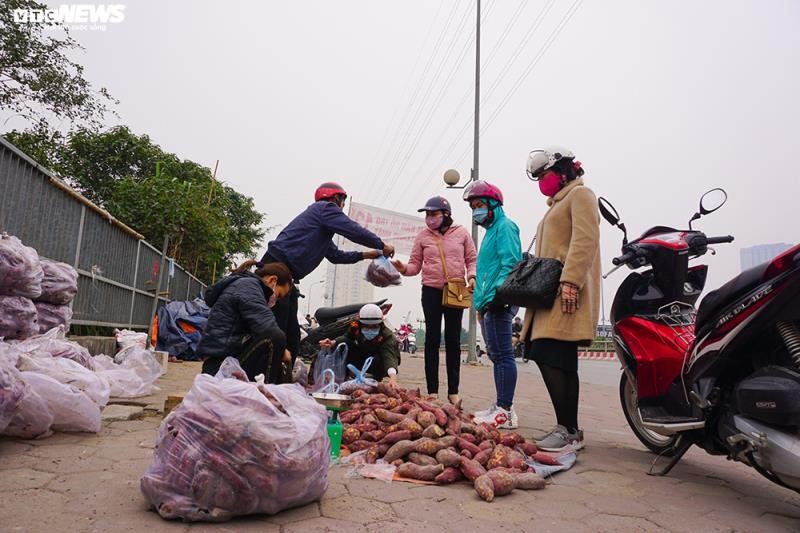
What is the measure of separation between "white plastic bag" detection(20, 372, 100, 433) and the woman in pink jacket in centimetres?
260

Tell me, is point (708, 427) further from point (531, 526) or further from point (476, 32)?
point (476, 32)

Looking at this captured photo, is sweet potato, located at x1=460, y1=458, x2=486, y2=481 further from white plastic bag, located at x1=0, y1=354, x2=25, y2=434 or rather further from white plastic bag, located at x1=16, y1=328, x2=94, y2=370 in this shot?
white plastic bag, located at x1=16, y1=328, x2=94, y2=370

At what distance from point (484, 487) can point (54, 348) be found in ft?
10.00

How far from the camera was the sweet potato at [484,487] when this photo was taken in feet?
7.00

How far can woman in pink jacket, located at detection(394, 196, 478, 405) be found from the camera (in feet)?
14.8

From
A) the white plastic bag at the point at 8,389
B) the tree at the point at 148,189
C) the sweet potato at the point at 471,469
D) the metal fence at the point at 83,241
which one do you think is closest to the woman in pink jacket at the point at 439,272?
the sweet potato at the point at 471,469

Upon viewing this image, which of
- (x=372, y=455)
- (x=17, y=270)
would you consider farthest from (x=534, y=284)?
(x=17, y=270)

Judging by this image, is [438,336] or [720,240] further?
[438,336]

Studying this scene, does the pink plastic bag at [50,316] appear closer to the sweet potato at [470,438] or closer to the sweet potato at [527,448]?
the sweet potato at [470,438]

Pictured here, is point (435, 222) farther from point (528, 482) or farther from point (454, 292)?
point (528, 482)

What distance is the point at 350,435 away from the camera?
112 inches

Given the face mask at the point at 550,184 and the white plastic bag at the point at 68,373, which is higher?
the face mask at the point at 550,184

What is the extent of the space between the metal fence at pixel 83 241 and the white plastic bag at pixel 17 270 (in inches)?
26.0

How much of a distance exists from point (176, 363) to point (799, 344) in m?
8.10
